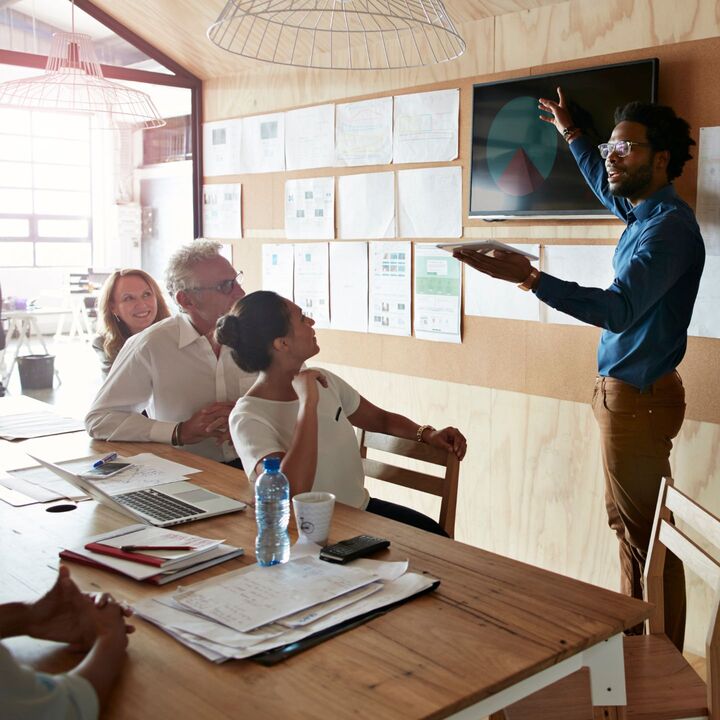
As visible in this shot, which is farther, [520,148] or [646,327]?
[520,148]

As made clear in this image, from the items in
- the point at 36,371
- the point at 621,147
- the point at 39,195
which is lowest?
the point at 36,371

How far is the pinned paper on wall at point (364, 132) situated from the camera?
3.62 metres

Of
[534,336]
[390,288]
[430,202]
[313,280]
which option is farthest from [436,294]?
[313,280]

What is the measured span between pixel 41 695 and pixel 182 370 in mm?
1736

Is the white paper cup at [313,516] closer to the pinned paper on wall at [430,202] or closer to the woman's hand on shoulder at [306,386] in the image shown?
the woman's hand on shoulder at [306,386]

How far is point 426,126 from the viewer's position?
346 cm

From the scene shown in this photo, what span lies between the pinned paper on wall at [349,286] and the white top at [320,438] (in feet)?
4.79

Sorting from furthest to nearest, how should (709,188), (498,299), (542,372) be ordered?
(498,299) < (542,372) < (709,188)

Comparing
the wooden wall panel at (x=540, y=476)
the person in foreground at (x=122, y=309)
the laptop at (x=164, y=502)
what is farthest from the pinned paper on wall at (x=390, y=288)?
the laptop at (x=164, y=502)

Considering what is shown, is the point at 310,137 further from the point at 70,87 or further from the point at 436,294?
the point at 70,87

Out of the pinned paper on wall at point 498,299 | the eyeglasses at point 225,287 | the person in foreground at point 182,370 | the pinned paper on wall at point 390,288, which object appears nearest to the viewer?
the person in foreground at point 182,370

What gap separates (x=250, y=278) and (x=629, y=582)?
2481mm

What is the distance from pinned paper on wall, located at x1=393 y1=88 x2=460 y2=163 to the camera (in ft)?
11.0

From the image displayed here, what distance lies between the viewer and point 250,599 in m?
1.38
